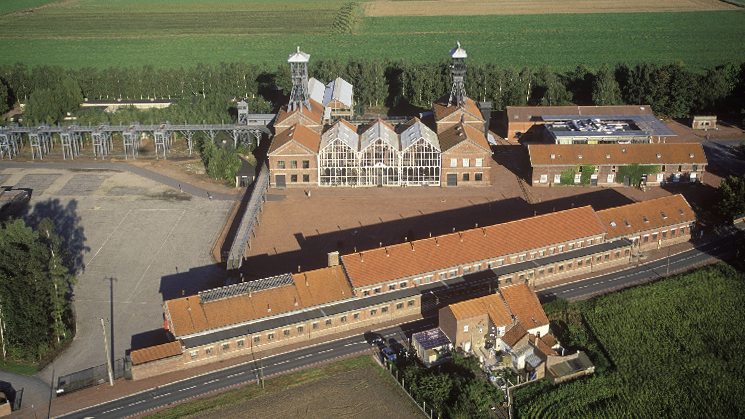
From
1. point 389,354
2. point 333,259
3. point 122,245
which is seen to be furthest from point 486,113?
point 122,245

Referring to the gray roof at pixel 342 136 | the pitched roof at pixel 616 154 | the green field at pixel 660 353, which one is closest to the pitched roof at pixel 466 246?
the green field at pixel 660 353

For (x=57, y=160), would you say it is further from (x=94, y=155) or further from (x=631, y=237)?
(x=631, y=237)

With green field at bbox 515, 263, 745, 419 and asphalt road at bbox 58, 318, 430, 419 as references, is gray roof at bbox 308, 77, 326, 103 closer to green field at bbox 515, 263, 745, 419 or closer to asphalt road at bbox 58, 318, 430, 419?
asphalt road at bbox 58, 318, 430, 419

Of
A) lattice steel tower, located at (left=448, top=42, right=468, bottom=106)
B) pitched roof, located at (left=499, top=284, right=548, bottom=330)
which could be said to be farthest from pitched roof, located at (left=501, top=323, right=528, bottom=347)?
lattice steel tower, located at (left=448, top=42, right=468, bottom=106)

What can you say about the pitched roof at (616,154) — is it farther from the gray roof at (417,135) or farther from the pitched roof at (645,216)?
the pitched roof at (645,216)

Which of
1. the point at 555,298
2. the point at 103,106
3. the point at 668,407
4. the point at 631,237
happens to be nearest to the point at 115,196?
the point at 103,106

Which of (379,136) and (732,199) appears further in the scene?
(379,136)

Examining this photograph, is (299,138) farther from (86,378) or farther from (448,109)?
(86,378)
